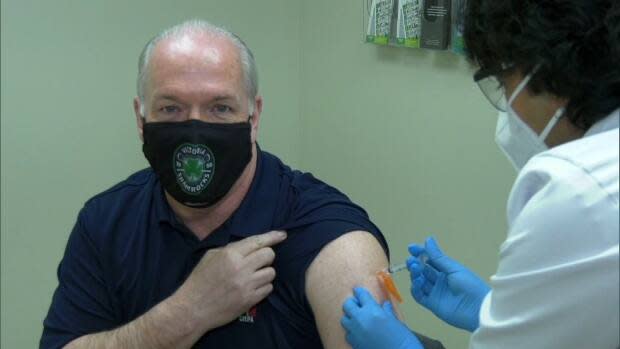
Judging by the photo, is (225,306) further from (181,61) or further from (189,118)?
(181,61)

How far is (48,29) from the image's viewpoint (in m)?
2.82

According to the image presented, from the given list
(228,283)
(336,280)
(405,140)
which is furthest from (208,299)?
(405,140)

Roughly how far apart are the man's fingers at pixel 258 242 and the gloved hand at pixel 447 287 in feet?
1.14

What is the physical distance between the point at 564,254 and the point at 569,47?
13.0 inches

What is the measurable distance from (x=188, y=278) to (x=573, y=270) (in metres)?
0.84

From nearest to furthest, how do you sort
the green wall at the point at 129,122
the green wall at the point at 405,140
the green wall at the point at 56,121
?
the green wall at the point at 405,140
the green wall at the point at 129,122
the green wall at the point at 56,121

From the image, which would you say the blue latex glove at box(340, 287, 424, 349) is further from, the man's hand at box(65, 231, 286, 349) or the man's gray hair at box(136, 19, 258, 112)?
the man's gray hair at box(136, 19, 258, 112)

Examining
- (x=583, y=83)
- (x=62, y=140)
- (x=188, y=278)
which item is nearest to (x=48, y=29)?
(x=62, y=140)

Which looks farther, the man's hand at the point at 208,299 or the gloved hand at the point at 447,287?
the gloved hand at the point at 447,287

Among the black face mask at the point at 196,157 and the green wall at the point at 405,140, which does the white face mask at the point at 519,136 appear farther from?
the green wall at the point at 405,140

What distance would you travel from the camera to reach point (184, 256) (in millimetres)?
1562

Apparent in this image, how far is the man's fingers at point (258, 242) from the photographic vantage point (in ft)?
4.90

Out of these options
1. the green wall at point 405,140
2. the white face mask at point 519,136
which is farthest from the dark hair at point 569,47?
the green wall at point 405,140

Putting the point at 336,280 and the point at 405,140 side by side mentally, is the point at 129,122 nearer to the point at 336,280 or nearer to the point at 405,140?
the point at 405,140
